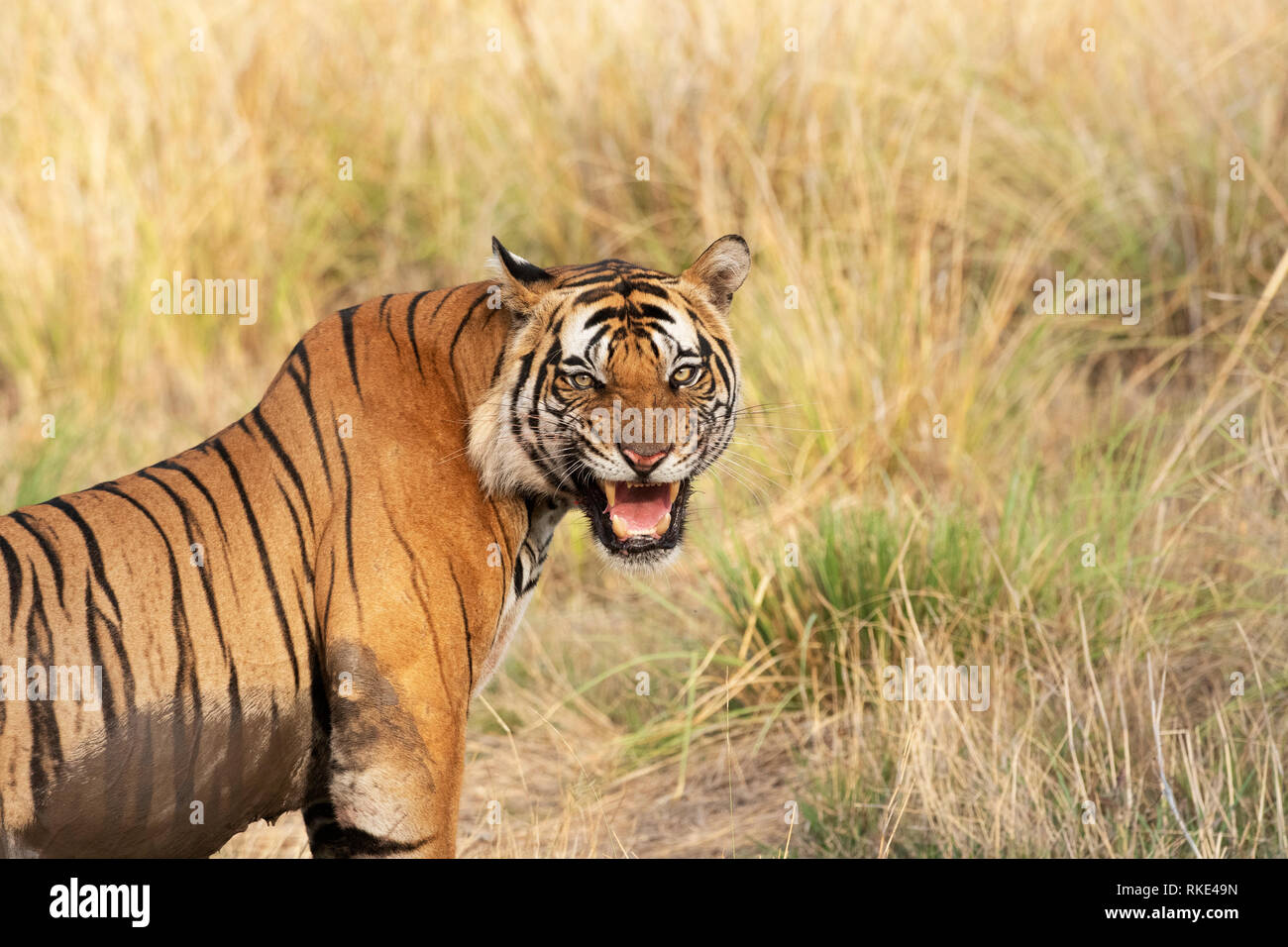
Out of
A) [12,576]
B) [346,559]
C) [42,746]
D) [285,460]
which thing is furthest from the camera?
[285,460]

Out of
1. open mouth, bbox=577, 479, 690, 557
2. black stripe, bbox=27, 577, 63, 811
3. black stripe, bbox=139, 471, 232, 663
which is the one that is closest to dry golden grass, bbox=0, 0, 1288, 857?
open mouth, bbox=577, 479, 690, 557

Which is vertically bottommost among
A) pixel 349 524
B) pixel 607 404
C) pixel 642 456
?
pixel 349 524

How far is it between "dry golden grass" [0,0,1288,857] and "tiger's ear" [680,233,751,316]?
0.43 metres

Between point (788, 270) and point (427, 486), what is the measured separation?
3.31 metres

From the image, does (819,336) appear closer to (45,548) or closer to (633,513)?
(633,513)

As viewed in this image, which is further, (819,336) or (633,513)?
(819,336)

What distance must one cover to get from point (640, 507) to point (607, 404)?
254 mm

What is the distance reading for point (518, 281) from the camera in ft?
11.5

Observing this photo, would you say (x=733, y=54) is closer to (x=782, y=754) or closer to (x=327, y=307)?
(x=327, y=307)

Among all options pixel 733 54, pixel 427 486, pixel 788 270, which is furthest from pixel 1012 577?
pixel 733 54

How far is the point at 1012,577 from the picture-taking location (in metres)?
5.12

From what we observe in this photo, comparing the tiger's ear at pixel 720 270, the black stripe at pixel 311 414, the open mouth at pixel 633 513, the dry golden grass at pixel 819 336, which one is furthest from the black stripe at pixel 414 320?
the dry golden grass at pixel 819 336

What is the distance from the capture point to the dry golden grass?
474cm

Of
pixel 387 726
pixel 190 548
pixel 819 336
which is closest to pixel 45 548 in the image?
pixel 190 548
